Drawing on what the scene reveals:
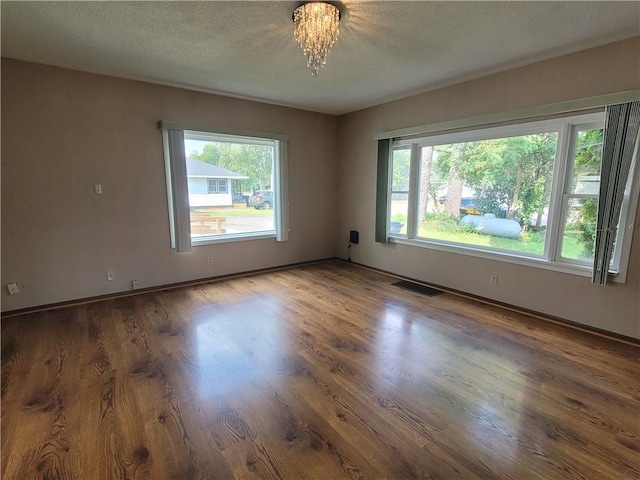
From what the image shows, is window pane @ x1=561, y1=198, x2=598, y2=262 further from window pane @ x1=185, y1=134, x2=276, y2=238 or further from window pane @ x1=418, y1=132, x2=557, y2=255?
window pane @ x1=185, y1=134, x2=276, y2=238

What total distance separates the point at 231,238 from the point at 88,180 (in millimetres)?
1778

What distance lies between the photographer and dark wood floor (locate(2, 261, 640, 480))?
1517mm

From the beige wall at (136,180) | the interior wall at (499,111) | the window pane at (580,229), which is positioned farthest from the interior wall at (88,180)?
the window pane at (580,229)

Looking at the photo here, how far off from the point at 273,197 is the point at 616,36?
4009 millimetres

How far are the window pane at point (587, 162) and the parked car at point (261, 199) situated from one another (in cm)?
368

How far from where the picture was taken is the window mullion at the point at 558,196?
293cm

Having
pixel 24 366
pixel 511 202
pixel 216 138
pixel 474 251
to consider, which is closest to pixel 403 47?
pixel 511 202

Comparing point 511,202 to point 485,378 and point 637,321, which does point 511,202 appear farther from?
point 485,378

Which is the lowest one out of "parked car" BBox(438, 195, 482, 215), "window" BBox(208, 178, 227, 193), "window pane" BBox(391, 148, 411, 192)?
"parked car" BBox(438, 195, 482, 215)

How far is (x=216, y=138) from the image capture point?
4219 millimetres

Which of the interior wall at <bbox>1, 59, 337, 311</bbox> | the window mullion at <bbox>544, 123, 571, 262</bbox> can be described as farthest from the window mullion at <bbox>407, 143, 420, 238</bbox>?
the interior wall at <bbox>1, 59, 337, 311</bbox>

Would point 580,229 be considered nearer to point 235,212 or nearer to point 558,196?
point 558,196

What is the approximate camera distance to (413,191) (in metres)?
4.34

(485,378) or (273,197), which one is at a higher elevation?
(273,197)
